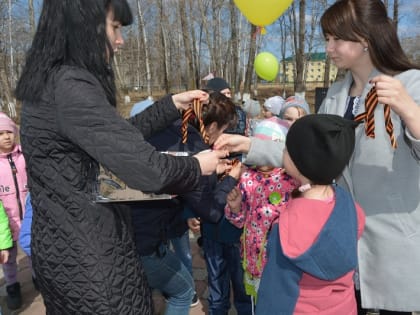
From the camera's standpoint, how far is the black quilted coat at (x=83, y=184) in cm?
115

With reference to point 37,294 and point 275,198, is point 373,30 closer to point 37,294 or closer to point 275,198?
point 275,198

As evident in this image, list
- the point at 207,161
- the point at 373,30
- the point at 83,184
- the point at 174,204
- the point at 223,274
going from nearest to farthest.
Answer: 1. the point at 83,184
2. the point at 207,161
3. the point at 373,30
4. the point at 174,204
5. the point at 223,274

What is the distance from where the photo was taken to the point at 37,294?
329 cm

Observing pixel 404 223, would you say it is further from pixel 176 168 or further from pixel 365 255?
pixel 176 168

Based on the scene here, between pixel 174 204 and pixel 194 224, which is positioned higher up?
pixel 174 204

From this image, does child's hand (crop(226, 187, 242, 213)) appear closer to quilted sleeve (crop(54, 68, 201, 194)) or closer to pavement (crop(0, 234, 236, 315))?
quilted sleeve (crop(54, 68, 201, 194))

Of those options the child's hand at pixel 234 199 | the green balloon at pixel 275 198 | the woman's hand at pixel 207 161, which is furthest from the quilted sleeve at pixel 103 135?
the green balloon at pixel 275 198

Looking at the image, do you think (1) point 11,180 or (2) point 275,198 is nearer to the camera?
(2) point 275,198

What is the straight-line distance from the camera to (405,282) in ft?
5.30

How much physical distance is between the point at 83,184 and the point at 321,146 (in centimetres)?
83

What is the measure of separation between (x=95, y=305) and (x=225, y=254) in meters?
1.28

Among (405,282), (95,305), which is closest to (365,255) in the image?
(405,282)

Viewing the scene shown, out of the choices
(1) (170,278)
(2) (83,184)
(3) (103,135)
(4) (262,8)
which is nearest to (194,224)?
(1) (170,278)

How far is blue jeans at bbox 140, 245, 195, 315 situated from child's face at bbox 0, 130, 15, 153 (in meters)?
2.07
